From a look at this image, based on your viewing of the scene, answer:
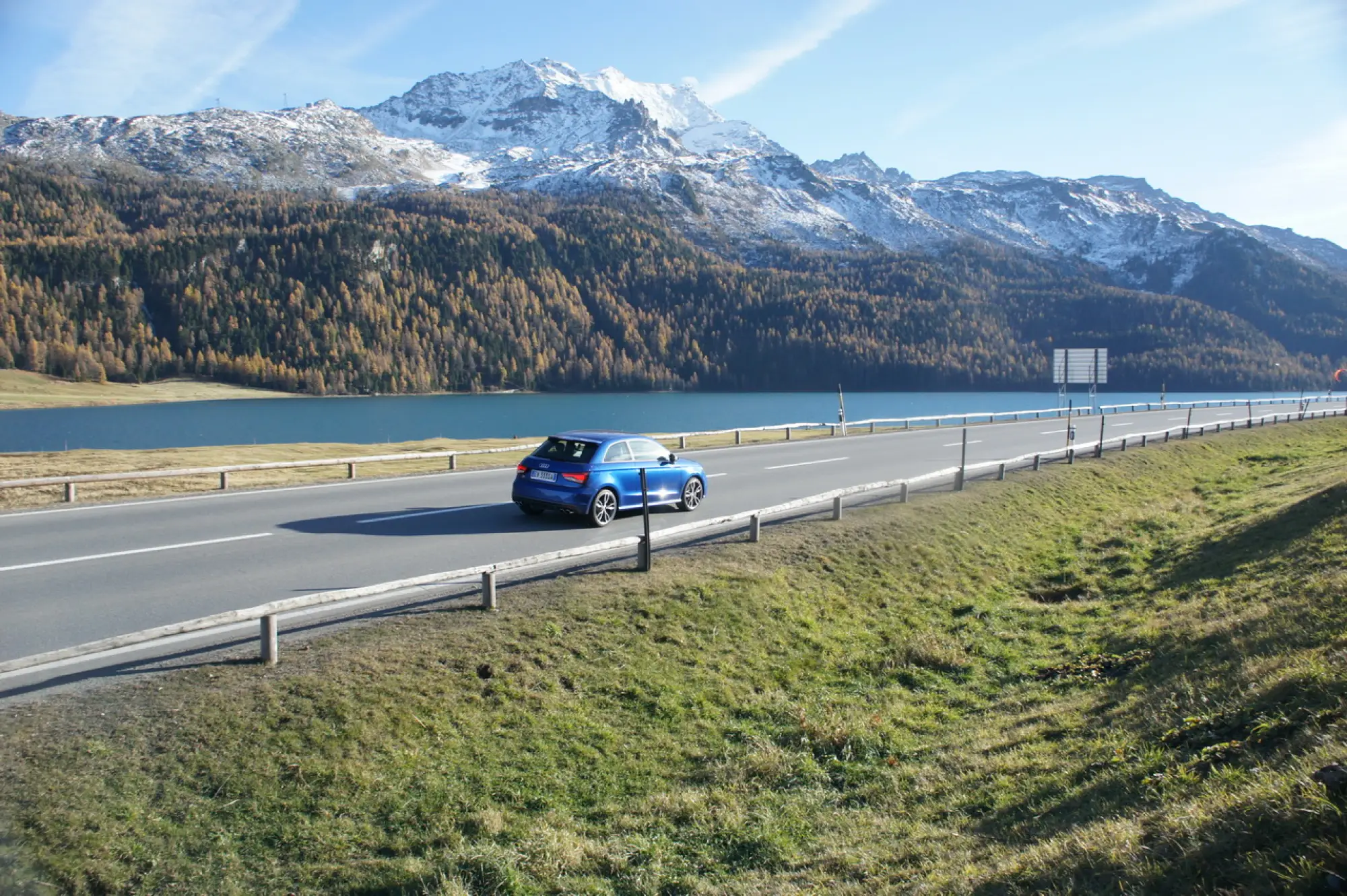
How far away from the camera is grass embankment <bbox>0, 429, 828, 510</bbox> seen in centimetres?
1892

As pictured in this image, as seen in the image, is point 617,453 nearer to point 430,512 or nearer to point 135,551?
point 430,512

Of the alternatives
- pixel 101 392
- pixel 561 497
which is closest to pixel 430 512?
pixel 561 497

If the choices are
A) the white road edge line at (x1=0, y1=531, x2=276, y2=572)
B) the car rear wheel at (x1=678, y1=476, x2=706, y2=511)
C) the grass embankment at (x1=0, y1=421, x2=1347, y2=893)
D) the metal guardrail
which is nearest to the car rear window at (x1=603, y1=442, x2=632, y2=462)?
the car rear wheel at (x1=678, y1=476, x2=706, y2=511)

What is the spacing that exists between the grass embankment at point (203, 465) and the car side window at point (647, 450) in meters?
8.92

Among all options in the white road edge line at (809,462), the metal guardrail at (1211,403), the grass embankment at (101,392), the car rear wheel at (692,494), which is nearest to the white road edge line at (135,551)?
the car rear wheel at (692,494)

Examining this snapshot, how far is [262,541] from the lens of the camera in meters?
13.2

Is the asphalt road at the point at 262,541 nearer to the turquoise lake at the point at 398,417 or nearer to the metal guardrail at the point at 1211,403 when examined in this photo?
the metal guardrail at the point at 1211,403

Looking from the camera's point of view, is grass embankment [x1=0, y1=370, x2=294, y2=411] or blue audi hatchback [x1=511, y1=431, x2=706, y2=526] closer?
blue audi hatchback [x1=511, y1=431, x2=706, y2=526]

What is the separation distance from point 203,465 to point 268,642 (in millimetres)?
20750

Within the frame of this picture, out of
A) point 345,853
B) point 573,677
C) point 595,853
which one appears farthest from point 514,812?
point 573,677

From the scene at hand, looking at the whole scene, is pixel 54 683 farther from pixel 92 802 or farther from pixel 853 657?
pixel 853 657

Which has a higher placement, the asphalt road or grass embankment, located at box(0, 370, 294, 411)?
grass embankment, located at box(0, 370, 294, 411)

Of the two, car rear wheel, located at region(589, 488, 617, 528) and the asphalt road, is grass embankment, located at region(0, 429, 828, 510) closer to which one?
the asphalt road

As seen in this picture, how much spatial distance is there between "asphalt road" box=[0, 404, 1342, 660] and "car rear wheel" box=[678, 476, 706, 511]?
0.22 meters
